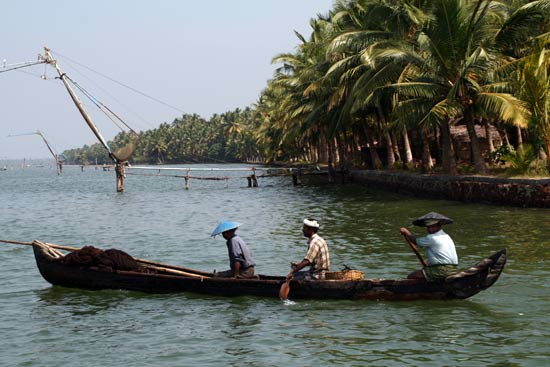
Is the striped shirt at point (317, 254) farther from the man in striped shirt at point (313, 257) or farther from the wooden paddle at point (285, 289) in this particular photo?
the wooden paddle at point (285, 289)

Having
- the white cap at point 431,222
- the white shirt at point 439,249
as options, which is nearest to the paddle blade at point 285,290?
the white shirt at point 439,249

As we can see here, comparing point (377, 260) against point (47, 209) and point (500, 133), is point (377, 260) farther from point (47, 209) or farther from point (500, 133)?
point (47, 209)

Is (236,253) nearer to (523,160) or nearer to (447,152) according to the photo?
(523,160)

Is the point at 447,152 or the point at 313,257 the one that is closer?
the point at 313,257

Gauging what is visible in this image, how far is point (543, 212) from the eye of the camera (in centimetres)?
2511

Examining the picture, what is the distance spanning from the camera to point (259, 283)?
13.0 m

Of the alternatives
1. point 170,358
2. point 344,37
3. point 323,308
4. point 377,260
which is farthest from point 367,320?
point 344,37

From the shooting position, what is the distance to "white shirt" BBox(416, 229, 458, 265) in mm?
11992

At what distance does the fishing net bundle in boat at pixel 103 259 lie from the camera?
568 inches

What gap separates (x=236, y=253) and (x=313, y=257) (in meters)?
1.57

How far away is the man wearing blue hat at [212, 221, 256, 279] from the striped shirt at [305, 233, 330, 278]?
1301 millimetres

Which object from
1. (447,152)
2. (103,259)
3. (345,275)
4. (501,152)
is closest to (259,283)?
(345,275)

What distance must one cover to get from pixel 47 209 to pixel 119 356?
35704mm

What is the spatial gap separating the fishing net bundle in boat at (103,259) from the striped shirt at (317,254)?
390cm
